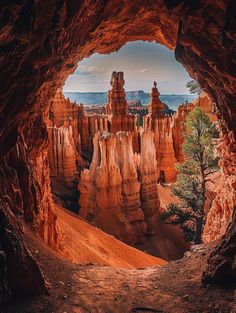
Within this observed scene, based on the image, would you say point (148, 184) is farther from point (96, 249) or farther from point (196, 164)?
point (96, 249)

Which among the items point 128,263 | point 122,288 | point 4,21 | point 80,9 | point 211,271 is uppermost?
point 80,9

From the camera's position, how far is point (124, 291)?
7.89m

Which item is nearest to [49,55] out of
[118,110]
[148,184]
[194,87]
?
[148,184]

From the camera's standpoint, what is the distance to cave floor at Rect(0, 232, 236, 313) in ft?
20.9

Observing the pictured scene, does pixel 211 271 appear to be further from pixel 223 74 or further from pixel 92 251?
pixel 92 251

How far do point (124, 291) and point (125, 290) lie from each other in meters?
0.08

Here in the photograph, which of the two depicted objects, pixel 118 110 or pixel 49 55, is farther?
pixel 118 110

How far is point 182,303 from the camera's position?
6.87 meters

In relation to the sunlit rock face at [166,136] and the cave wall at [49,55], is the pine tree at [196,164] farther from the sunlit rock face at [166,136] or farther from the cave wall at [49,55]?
the sunlit rock face at [166,136]

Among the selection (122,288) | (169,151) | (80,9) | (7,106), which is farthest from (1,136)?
(169,151)

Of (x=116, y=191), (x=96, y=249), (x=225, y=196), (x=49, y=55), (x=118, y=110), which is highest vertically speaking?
(x=118, y=110)

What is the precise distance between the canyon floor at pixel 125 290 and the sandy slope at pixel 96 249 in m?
5.85

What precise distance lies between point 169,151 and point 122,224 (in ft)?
50.9

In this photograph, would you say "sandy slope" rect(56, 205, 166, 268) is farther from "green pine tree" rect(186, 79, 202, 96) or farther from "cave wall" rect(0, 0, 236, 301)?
"green pine tree" rect(186, 79, 202, 96)
